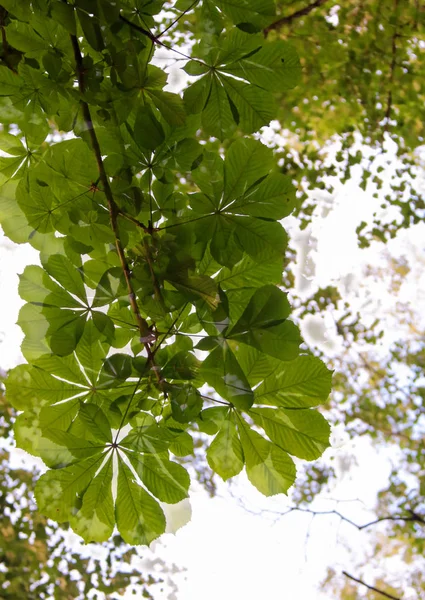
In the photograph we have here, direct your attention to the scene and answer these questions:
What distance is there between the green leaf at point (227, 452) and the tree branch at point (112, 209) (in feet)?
0.25

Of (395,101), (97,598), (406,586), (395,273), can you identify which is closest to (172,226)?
(395,101)

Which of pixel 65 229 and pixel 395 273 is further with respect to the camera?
pixel 395 273

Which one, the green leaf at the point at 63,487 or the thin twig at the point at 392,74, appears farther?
the thin twig at the point at 392,74

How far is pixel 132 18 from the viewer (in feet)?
1.41

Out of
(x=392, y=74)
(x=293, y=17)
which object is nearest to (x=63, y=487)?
(x=293, y=17)

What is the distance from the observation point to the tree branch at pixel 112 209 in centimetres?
40

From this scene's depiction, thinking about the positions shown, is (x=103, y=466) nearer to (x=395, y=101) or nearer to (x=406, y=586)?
(x=395, y=101)

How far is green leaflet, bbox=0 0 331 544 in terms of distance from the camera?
1.32 ft

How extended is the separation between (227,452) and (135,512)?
0.32 ft

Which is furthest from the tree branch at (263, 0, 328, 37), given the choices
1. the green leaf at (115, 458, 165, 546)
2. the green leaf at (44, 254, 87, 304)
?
the green leaf at (115, 458, 165, 546)

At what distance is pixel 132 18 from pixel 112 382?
0.29 metres

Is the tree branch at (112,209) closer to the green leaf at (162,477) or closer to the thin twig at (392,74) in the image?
the green leaf at (162,477)

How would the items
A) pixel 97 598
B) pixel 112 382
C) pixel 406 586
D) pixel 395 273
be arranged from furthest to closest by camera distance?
pixel 406 586 < pixel 395 273 < pixel 97 598 < pixel 112 382

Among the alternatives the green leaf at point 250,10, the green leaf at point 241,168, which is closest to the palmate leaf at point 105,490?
the green leaf at point 241,168
